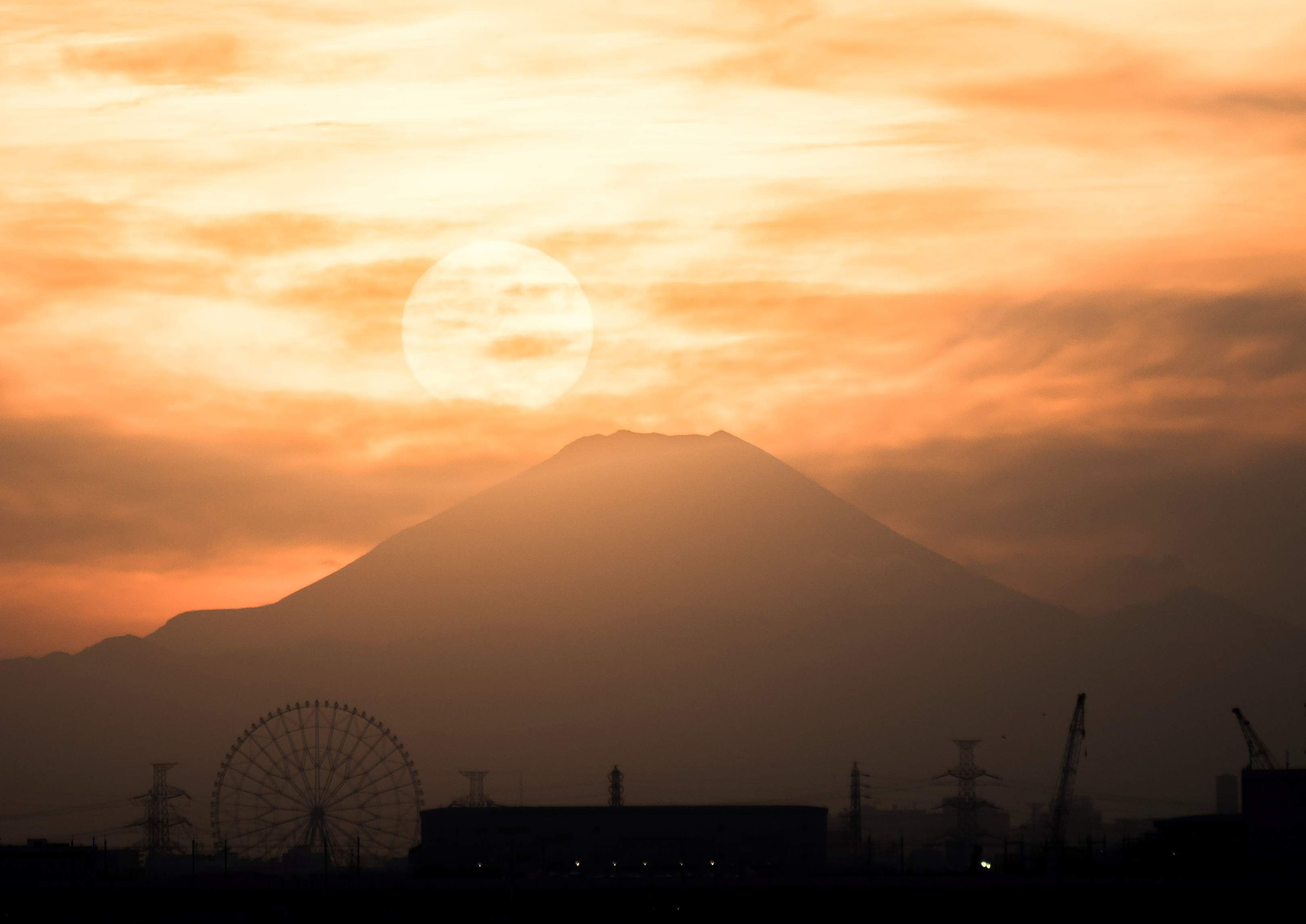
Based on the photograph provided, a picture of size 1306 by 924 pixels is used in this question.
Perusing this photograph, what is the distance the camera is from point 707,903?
143625 millimetres

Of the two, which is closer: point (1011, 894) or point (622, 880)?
point (1011, 894)

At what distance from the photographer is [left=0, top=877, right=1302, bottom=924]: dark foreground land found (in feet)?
462

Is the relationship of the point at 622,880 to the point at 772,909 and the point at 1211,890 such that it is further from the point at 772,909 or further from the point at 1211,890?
the point at 1211,890

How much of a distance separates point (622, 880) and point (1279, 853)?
6246 cm

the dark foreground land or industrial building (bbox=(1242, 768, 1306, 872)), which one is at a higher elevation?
industrial building (bbox=(1242, 768, 1306, 872))

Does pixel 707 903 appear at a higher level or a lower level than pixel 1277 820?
lower

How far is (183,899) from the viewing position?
146 metres

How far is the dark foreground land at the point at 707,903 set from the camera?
14088 centimetres

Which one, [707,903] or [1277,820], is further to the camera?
[1277,820]

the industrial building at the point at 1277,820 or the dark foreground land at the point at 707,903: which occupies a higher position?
the industrial building at the point at 1277,820

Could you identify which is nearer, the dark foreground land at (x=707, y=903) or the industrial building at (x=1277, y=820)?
the dark foreground land at (x=707, y=903)

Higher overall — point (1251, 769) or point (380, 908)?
point (1251, 769)

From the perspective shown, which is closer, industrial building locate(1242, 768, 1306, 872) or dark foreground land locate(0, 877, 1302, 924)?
dark foreground land locate(0, 877, 1302, 924)

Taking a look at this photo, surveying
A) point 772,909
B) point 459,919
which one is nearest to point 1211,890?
point 772,909
